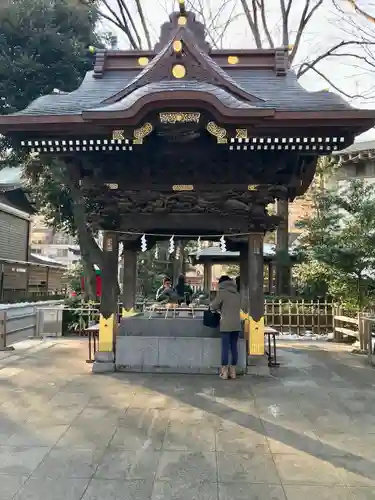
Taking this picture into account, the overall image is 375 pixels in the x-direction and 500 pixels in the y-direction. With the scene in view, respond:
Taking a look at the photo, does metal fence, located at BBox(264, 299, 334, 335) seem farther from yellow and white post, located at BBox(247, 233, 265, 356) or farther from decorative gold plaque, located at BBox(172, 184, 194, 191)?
decorative gold plaque, located at BBox(172, 184, 194, 191)

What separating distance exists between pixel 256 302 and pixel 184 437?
3839 millimetres

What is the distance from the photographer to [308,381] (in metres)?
7.61

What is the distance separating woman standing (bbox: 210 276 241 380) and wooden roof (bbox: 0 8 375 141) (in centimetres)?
275

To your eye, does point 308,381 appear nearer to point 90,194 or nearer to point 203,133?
point 203,133

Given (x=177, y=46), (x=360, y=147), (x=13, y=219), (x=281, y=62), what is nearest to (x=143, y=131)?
(x=177, y=46)

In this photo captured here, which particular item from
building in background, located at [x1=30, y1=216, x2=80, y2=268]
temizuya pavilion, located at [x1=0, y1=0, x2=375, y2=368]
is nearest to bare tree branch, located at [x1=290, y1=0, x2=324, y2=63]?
temizuya pavilion, located at [x1=0, y1=0, x2=375, y2=368]

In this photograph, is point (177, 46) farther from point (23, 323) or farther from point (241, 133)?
point (23, 323)

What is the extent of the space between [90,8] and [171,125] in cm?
1222

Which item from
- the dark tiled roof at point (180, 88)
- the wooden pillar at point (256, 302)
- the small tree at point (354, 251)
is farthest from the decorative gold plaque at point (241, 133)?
the small tree at point (354, 251)

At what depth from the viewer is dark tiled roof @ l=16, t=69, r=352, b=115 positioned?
25.0 feet

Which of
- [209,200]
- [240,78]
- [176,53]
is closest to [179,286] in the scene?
[209,200]

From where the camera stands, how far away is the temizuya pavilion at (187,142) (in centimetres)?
685

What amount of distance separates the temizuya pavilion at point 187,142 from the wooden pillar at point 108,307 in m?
0.02

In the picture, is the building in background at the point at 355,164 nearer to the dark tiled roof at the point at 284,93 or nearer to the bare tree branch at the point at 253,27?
the bare tree branch at the point at 253,27
